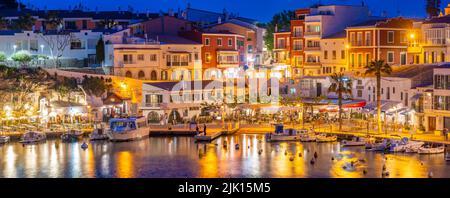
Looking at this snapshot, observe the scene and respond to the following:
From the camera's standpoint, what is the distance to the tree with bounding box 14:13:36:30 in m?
81.5

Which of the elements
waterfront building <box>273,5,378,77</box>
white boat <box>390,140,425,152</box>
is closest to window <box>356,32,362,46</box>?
waterfront building <box>273,5,378,77</box>

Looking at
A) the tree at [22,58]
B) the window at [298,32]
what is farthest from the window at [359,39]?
the tree at [22,58]

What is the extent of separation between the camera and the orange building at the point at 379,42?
70.6m

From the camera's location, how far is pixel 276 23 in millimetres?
92062

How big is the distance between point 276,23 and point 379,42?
74.7 ft

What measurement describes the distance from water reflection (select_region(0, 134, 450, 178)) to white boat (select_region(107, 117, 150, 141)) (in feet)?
3.03

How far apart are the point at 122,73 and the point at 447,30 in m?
26.0

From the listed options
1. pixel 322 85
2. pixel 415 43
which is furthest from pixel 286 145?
pixel 415 43

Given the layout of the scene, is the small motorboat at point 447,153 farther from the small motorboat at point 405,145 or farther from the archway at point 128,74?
the archway at point 128,74

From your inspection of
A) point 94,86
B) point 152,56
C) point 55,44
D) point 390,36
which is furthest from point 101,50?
point 390,36

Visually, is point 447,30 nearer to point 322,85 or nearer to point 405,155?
point 322,85

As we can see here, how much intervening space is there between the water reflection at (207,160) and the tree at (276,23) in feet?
106

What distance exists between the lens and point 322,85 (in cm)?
7112

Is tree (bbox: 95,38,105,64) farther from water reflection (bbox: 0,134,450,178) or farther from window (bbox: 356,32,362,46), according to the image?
window (bbox: 356,32,362,46)
